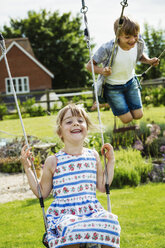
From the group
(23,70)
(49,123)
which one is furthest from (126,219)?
(23,70)

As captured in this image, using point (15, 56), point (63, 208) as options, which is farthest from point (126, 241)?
point (15, 56)

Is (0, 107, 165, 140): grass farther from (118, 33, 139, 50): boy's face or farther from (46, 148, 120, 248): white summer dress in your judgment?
(46, 148, 120, 248): white summer dress

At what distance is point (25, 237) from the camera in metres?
4.21

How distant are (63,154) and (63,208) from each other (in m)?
0.40

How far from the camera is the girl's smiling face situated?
8.94ft

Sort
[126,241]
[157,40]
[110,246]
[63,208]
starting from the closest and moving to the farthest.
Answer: [110,246]
[63,208]
[126,241]
[157,40]

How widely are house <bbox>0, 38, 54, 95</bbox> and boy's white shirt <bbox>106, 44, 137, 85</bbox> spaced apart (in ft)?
69.1

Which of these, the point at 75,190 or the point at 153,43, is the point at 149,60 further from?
the point at 153,43

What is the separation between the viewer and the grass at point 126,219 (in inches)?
158

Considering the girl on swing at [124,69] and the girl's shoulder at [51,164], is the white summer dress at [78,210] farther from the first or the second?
the girl on swing at [124,69]

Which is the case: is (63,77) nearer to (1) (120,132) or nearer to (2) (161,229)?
(1) (120,132)

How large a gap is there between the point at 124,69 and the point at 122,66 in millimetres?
41

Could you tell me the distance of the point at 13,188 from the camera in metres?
6.38

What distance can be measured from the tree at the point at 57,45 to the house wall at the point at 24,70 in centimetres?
519
